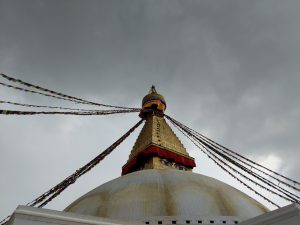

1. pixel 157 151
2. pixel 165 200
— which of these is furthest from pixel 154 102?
pixel 165 200

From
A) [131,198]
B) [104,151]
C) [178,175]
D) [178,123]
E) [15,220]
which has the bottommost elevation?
[15,220]

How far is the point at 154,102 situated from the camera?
52.4ft

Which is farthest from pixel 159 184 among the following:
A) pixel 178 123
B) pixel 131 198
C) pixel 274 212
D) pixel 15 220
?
pixel 178 123

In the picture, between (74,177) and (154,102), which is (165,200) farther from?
(154,102)

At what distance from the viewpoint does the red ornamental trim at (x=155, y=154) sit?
11.7 metres

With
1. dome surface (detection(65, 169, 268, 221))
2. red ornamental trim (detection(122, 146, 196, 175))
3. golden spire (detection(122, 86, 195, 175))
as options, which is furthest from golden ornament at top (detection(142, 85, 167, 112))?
dome surface (detection(65, 169, 268, 221))

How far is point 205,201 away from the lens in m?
6.45

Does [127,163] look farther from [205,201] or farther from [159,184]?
[205,201]

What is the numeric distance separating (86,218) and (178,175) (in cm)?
330

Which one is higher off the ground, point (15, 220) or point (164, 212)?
point (164, 212)

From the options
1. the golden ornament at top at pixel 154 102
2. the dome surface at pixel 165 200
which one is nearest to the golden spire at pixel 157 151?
the golden ornament at top at pixel 154 102

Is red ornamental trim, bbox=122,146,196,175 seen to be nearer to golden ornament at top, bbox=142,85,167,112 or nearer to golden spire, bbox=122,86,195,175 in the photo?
golden spire, bbox=122,86,195,175

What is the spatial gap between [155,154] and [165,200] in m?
5.25

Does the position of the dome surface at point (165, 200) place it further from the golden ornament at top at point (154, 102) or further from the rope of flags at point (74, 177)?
the golden ornament at top at point (154, 102)
